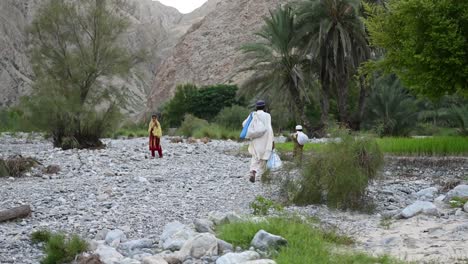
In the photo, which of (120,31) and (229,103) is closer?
(120,31)

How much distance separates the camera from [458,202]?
337 inches

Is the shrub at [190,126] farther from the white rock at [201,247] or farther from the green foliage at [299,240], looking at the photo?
the white rock at [201,247]

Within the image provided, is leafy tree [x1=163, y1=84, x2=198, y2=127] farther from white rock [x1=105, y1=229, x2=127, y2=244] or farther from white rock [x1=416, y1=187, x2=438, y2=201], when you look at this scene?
white rock [x1=105, y1=229, x2=127, y2=244]

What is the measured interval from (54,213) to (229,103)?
1695 inches

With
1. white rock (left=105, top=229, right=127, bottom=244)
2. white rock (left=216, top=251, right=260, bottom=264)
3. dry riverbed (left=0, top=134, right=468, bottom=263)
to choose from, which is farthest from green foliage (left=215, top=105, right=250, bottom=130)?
white rock (left=216, top=251, right=260, bottom=264)

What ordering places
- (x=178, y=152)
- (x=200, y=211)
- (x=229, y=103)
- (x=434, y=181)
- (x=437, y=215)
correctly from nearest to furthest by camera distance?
(x=437, y=215), (x=200, y=211), (x=434, y=181), (x=178, y=152), (x=229, y=103)

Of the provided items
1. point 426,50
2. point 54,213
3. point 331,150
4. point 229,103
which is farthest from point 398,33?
point 229,103

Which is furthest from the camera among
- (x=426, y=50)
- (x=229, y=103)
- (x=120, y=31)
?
(x=229, y=103)

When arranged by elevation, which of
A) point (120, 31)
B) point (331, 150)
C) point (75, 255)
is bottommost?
point (75, 255)

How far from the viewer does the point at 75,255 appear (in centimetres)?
598

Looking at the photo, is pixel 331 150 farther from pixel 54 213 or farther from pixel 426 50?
pixel 426 50

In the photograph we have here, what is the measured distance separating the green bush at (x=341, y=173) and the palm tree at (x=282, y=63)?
658 inches

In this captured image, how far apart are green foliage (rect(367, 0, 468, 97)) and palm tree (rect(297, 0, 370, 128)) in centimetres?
1007

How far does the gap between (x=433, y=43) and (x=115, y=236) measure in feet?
30.5
